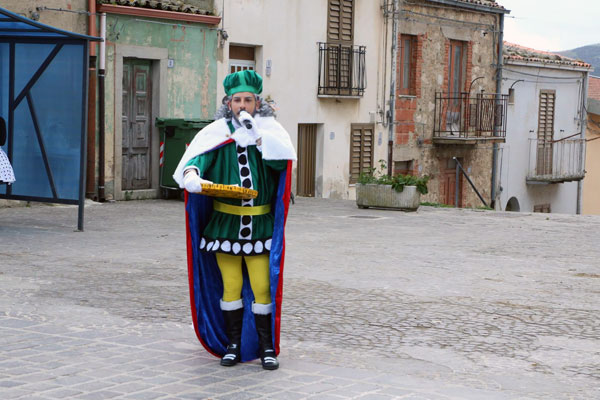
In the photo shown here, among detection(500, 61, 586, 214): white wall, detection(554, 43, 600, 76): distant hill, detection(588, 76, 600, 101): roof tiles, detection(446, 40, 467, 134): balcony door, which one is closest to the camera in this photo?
detection(446, 40, 467, 134): balcony door

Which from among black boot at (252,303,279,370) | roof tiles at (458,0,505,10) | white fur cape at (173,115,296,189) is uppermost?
roof tiles at (458,0,505,10)

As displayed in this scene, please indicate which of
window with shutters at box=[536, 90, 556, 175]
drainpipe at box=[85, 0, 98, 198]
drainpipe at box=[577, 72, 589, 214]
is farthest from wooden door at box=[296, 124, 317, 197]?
drainpipe at box=[577, 72, 589, 214]

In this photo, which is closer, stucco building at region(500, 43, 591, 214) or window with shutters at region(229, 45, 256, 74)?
window with shutters at region(229, 45, 256, 74)

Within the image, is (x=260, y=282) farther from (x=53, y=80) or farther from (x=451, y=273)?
(x=53, y=80)

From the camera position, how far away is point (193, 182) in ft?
17.8

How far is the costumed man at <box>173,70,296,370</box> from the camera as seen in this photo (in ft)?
18.5

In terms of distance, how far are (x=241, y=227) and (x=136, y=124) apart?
1202 cm

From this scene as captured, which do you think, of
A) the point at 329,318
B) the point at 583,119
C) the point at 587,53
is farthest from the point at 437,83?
the point at 587,53

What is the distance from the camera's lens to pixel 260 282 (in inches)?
223

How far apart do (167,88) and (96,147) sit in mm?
1947

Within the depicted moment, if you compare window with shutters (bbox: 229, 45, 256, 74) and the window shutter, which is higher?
the window shutter

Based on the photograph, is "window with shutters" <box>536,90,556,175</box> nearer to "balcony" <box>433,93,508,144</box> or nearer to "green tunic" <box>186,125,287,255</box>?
"balcony" <box>433,93,508,144</box>

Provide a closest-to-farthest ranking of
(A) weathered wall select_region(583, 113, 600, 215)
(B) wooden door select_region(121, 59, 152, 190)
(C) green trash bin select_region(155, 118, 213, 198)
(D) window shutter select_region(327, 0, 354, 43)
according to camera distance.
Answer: (C) green trash bin select_region(155, 118, 213, 198) → (B) wooden door select_region(121, 59, 152, 190) → (D) window shutter select_region(327, 0, 354, 43) → (A) weathered wall select_region(583, 113, 600, 215)

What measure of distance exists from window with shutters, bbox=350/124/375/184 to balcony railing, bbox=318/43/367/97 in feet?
2.98
